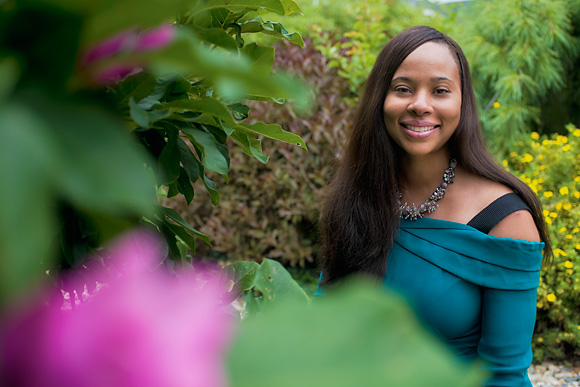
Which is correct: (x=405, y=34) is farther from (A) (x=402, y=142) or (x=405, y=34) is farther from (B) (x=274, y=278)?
(B) (x=274, y=278)

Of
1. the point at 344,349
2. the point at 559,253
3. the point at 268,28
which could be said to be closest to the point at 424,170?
the point at 268,28

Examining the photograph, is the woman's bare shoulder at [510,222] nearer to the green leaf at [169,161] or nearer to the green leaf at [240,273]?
the green leaf at [240,273]

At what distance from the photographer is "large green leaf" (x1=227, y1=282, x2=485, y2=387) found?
19 cm

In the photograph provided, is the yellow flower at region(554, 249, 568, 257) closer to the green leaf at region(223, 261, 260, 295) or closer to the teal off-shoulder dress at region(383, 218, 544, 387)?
the teal off-shoulder dress at region(383, 218, 544, 387)

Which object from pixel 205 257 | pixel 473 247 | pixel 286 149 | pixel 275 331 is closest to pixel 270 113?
pixel 286 149

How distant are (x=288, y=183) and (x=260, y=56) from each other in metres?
3.69

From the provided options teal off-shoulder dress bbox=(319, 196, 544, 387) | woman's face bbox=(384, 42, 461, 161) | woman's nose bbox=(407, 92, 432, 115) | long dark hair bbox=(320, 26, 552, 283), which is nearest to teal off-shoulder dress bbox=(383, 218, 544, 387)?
teal off-shoulder dress bbox=(319, 196, 544, 387)

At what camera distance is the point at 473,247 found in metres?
1.96

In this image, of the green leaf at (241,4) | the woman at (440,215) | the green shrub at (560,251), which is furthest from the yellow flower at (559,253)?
the green leaf at (241,4)

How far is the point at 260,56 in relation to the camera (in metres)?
0.55

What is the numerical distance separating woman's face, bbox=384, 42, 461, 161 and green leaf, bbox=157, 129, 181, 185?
1.51 metres

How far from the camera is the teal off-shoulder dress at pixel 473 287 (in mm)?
1860

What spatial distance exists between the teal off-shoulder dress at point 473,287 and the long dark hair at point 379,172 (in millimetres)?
115

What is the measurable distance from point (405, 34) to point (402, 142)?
43 cm
